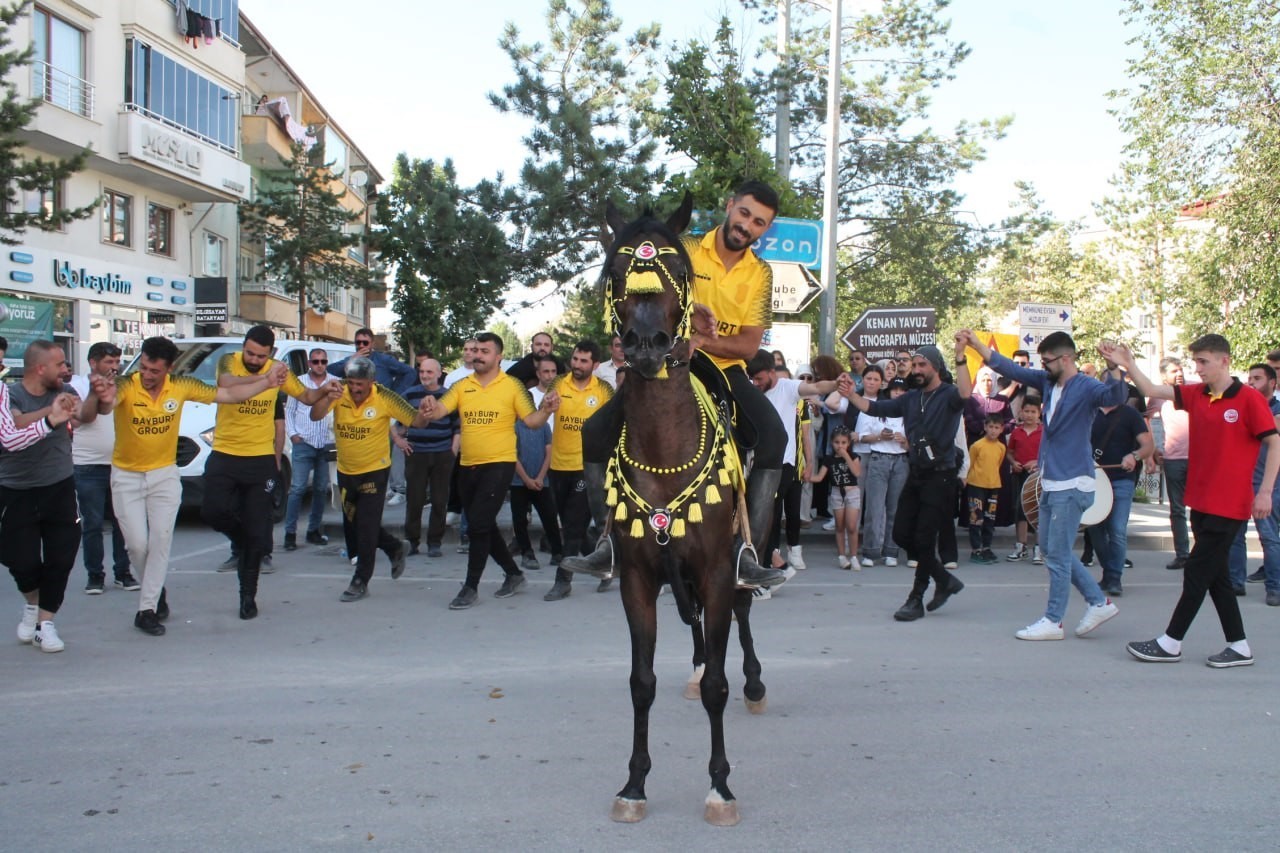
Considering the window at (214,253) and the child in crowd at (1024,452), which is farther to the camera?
the window at (214,253)

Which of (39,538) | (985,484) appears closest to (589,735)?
(39,538)

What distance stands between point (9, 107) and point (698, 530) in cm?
1614

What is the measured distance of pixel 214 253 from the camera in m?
35.4

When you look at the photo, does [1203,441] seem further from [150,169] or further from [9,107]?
[150,169]

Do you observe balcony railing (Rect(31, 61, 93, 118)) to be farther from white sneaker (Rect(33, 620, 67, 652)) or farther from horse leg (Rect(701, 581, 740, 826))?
horse leg (Rect(701, 581, 740, 826))

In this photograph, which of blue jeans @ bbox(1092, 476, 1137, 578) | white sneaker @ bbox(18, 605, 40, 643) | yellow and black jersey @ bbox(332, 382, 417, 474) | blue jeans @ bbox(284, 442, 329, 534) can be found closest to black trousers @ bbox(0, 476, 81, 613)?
white sneaker @ bbox(18, 605, 40, 643)

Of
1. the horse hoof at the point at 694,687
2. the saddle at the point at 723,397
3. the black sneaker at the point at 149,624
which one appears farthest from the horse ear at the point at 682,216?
the black sneaker at the point at 149,624

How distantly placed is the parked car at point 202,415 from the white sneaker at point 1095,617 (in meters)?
7.58

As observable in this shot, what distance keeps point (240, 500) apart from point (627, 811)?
5.40 m

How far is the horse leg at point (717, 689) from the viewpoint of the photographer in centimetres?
446

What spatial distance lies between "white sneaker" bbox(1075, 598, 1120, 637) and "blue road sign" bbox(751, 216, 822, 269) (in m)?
6.78

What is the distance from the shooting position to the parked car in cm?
1239

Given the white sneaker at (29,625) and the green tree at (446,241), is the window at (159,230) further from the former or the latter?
the white sneaker at (29,625)

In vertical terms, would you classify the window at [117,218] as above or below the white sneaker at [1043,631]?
above
